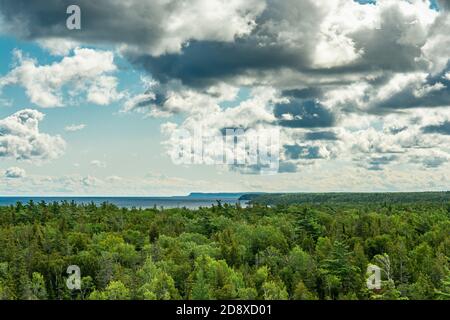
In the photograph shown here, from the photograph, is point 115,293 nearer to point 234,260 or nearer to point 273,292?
point 273,292

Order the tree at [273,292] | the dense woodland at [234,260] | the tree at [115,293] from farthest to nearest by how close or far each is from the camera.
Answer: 1. the dense woodland at [234,260]
2. the tree at [273,292]
3. the tree at [115,293]

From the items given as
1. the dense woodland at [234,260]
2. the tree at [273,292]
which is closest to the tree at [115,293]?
the dense woodland at [234,260]

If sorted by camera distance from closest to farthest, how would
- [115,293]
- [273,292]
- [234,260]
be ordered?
1. [115,293]
2. [273,292]
3. [234,260]

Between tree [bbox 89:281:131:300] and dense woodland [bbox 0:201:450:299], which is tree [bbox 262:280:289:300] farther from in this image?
tree [bbox 89:281:131:300]

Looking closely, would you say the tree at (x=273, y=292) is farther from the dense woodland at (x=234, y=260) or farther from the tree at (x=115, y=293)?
the tree at (x=115, y=293)

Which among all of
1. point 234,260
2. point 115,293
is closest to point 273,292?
point 115,293
